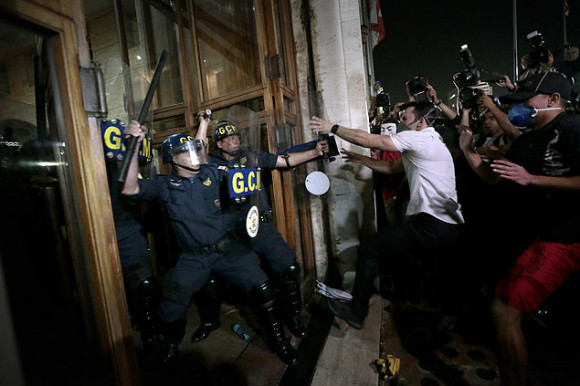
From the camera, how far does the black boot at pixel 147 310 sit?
9.87ft

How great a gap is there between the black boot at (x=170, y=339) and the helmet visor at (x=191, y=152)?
5.08 ft

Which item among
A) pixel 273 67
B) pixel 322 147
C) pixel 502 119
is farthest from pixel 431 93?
pixel 273 67

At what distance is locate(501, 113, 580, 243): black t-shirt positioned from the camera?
1932mm

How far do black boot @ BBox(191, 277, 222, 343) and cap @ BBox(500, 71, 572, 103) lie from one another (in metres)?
3.51

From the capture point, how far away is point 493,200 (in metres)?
3.10

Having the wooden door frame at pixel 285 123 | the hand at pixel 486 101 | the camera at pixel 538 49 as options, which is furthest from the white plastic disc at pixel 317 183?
the camera at pixel 538 49

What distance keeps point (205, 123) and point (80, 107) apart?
210 cm

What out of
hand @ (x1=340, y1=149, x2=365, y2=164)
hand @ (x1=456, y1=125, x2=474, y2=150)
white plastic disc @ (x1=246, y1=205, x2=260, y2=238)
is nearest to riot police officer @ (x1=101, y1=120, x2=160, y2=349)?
white plastic disc @ (x1=246, y1=205, x2=260, y2=238)

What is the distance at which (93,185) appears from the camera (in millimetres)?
1275

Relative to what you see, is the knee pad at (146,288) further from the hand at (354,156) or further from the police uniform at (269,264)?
the hand at (354,156)

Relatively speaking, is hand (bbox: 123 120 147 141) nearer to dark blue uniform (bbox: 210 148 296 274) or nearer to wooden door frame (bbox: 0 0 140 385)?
wooden door frame (bbox: 0 0 140 385)

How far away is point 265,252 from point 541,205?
2.59 m

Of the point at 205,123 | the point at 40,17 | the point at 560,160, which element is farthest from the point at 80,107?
the point at 560,160

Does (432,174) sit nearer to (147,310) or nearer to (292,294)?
(292,294)
